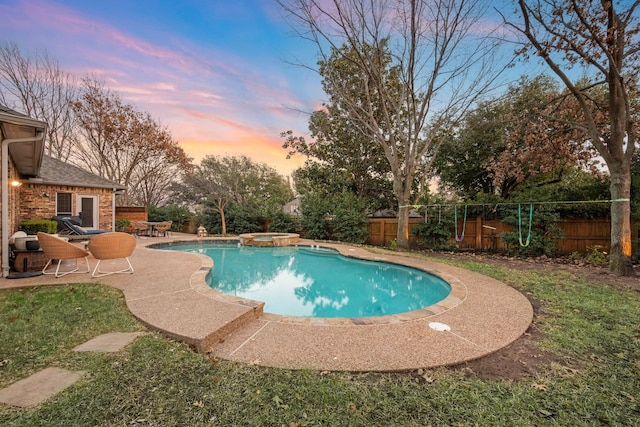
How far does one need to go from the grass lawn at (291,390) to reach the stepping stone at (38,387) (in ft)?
0.26

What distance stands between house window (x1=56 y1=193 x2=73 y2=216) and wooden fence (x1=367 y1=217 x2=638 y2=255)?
13168mm

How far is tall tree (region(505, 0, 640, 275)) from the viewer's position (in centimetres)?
610

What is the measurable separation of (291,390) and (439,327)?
2.09m

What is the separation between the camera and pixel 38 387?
6.54 ft

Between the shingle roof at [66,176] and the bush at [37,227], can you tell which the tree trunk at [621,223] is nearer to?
the bush at [37,227]

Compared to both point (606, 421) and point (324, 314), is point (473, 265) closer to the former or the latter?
point (324, 314)

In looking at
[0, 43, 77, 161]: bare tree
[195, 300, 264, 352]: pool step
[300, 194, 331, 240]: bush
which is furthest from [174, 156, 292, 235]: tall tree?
[195, 300, 264, 352]: pool step

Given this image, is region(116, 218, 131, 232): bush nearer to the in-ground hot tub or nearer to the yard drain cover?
the in-ground hot tub

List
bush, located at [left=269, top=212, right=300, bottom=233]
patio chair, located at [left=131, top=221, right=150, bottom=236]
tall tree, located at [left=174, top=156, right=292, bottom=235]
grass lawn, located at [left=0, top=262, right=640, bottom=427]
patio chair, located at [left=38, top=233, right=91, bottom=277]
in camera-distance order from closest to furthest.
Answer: grass lawn, located at [left=0, top=262, right=640, bottom=427] → patio chair, located at [left=38, top=233, right=91, bottom=277] → patio chair, located at [left=131, top=221, right=150, bottom=236] → bush, located at [left=269, top=212, right=300, bottom=233] → tall tree, located at [left=174, top=156, right=292, bottom=235]

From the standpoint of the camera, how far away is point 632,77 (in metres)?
→ 7.12

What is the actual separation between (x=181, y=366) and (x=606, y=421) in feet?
10.0

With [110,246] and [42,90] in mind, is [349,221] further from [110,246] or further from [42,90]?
[42,90]

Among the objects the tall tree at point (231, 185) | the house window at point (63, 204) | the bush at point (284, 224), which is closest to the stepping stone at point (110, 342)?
the house window at point (63, 204)

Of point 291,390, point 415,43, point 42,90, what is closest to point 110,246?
point 291,390
